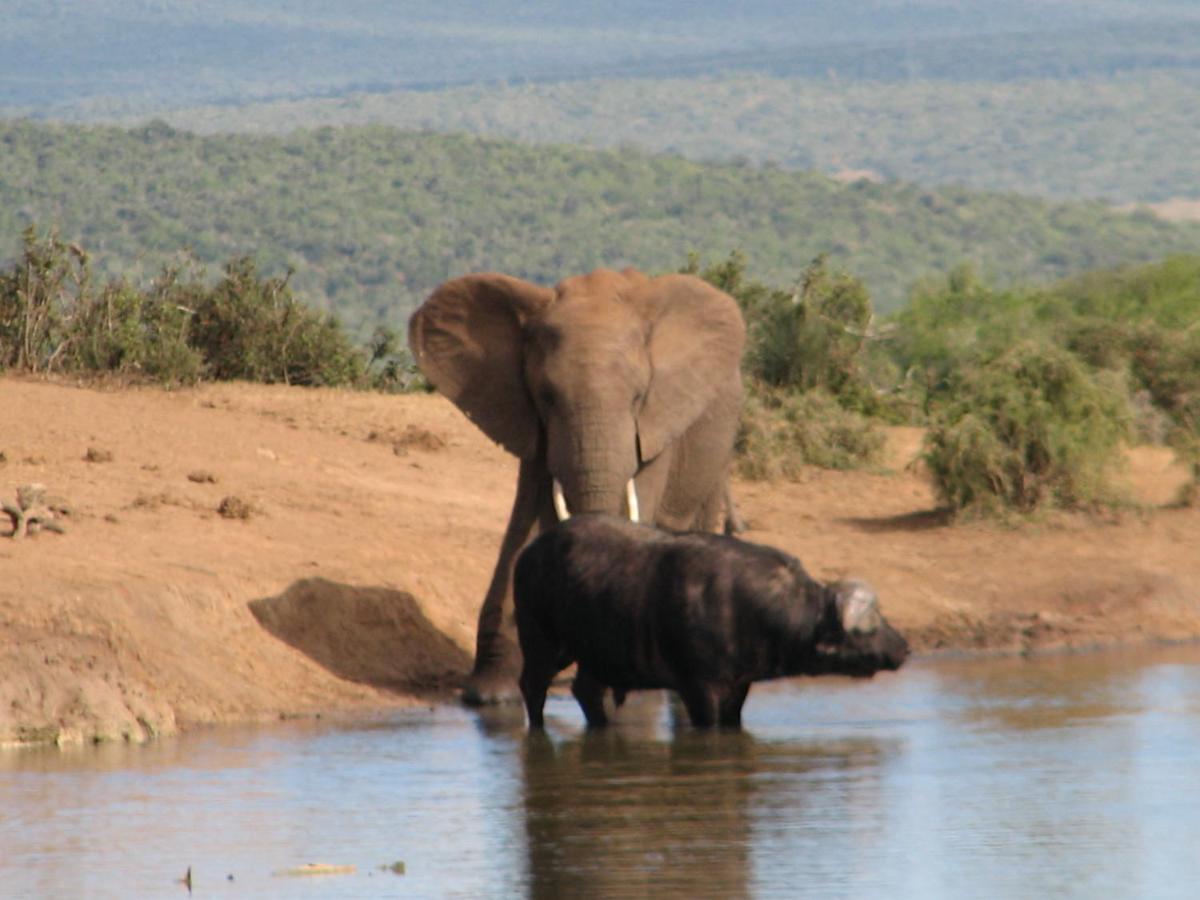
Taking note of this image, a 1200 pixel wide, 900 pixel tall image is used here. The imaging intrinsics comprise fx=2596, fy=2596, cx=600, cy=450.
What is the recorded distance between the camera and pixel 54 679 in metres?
14.0

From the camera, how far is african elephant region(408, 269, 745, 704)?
14.9 meters

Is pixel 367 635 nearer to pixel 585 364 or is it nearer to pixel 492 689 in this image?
pixel 492 689

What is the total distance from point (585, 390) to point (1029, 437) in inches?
355

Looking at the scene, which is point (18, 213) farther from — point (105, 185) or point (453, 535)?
point (453, 535)

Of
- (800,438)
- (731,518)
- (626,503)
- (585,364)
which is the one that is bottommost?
(800,438)

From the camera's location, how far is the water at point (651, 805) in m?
9.82

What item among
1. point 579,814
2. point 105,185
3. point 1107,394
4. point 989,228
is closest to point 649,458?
point 579,814

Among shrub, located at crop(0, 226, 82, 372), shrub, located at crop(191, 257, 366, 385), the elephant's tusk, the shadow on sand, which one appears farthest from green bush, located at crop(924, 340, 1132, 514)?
shrub, located at crop(0, 226, 82, 372)

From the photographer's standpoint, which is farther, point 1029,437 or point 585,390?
point 1029,437

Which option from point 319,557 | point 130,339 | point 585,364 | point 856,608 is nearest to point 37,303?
point 130,339

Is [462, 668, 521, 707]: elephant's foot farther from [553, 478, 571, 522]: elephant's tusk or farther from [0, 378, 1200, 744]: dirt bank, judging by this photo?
[553, 478, 571, 522]: elephant's tusk

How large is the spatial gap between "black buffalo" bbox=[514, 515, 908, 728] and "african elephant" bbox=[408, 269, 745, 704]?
2.49ft

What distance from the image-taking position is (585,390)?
48.8 ft

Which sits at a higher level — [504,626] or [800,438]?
[504,626]
